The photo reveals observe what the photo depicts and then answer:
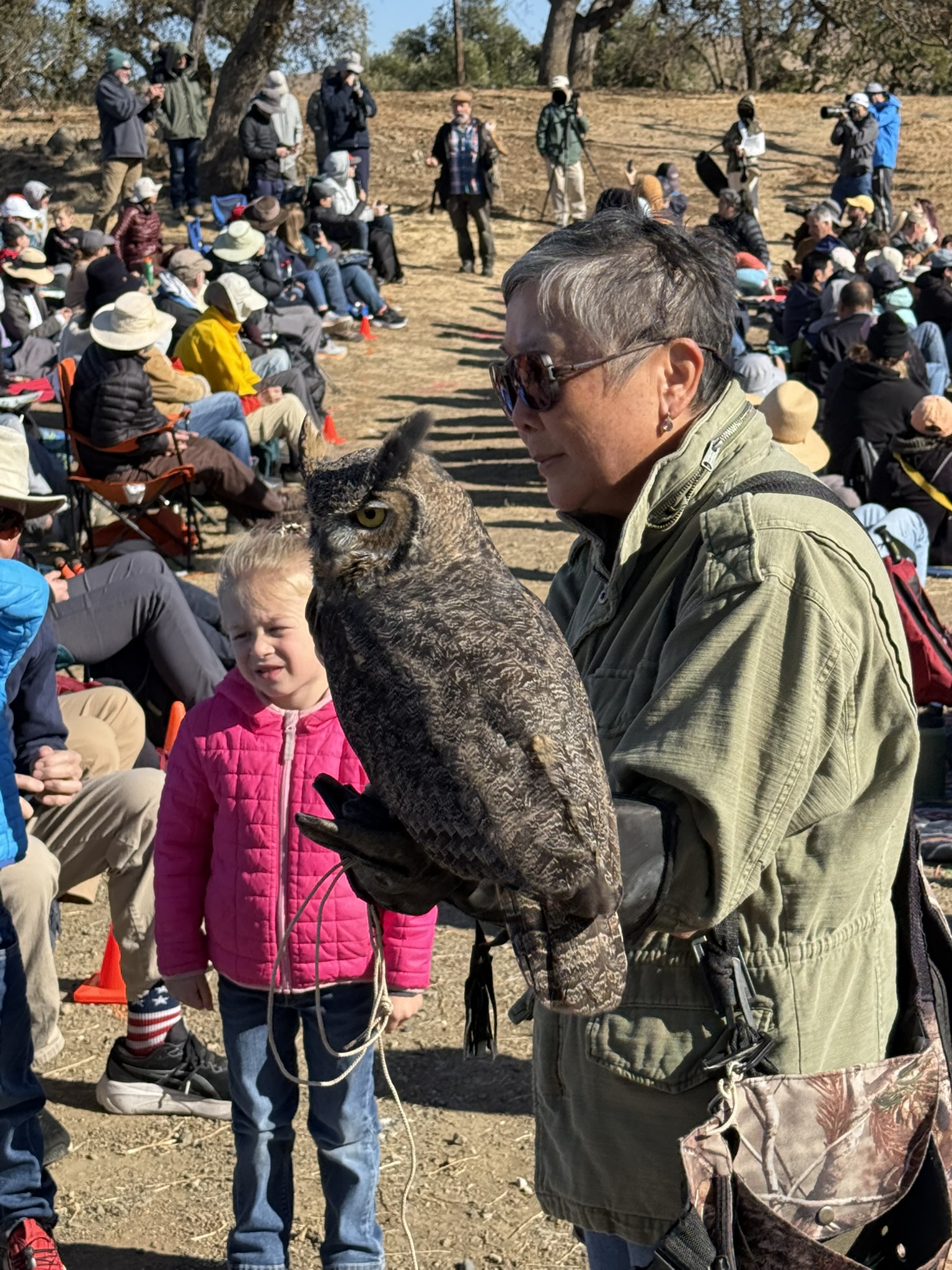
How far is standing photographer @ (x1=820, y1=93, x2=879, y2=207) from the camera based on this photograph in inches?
704

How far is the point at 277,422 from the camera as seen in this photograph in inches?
371

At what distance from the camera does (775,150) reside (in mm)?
23047

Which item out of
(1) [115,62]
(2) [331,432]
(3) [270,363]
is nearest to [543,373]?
(3) [270,363]

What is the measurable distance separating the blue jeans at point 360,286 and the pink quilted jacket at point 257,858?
12.6 m

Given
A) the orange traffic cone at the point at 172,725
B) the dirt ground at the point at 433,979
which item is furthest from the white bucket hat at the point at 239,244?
the orange traffic cone at the point at 172,725

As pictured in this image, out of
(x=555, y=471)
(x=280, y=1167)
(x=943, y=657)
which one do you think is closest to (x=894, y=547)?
(x=943, y=657)

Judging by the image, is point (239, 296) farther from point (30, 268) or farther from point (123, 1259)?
point (123, 1259)

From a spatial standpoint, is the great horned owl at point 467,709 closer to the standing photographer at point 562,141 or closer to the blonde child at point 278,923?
the blonde child at point 278,923

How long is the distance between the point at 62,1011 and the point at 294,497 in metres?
2.70

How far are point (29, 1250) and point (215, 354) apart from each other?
7289 millimetres

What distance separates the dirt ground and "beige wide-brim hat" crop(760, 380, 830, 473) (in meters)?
1.78

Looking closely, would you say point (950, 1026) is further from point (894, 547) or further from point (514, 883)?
A: point (894, 547)

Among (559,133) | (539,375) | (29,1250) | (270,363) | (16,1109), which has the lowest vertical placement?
(29,1250)

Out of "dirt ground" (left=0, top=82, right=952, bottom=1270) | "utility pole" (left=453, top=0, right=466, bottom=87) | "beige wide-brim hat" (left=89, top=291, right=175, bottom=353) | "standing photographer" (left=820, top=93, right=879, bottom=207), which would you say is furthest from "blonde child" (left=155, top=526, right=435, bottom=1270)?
"utility pole" (left=453, top=0, right=466, bottom=87)
